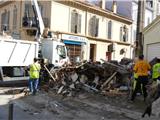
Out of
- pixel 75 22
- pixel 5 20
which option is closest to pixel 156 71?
pixel 75 22

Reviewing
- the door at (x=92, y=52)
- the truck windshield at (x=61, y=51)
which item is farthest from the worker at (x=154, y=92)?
the door at (x=92, y=52)

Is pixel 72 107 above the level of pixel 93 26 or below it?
below

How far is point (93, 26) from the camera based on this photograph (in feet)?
138

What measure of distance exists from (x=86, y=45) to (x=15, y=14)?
776 centimetres

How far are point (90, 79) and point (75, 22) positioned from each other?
18312 millimetres

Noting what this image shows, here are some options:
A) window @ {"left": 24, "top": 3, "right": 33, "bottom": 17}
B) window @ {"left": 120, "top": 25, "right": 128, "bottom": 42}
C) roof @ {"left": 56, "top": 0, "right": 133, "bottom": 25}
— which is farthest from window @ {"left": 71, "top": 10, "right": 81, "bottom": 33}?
window @ {"left": 120, "top": 25, "right": 128, "bottom": 42}

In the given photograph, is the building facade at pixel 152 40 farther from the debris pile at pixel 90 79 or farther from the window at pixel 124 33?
the window at pixel 124 33

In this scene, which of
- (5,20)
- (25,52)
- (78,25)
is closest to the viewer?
(25,52)

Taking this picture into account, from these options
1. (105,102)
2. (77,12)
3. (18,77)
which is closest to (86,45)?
(77,12)

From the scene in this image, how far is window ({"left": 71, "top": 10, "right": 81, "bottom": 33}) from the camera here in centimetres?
3823

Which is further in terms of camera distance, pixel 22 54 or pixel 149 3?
pixel 149 3

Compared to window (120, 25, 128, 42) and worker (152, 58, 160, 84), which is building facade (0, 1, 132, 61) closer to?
window (120, 25, 128, 42)

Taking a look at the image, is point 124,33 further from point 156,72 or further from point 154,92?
point 154,92

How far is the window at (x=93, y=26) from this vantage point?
41.7 m
